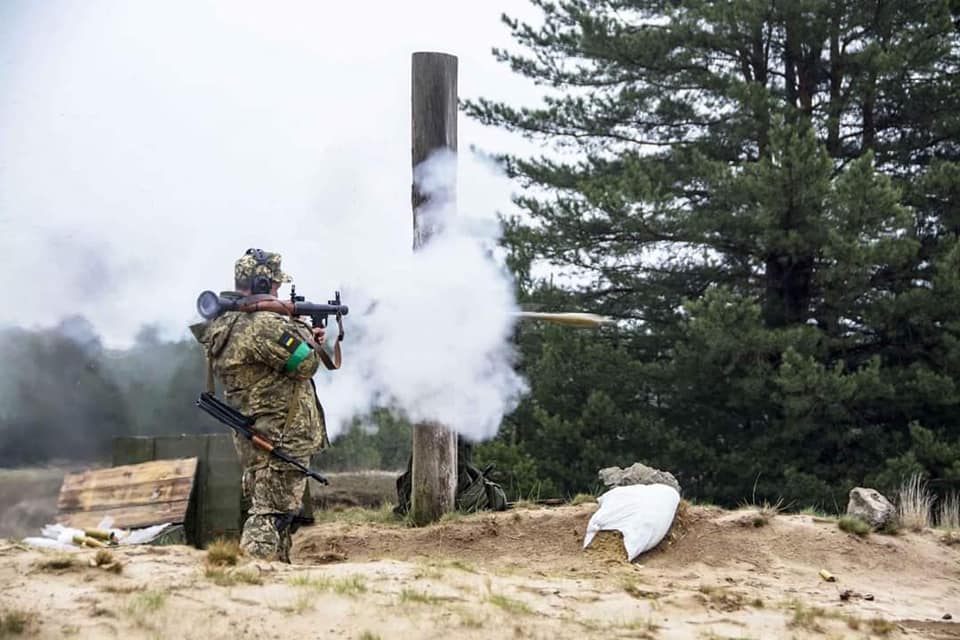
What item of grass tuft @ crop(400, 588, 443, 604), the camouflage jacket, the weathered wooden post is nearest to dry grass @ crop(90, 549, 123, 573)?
the camouflage jacket

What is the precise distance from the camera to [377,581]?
21.6 ft

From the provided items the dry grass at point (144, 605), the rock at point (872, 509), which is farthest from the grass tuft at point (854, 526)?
the dry grass at point (144, 605)

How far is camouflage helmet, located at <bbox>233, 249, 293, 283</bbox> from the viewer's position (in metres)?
8.16

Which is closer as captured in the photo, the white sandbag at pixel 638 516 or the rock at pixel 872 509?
the white sandbag at pixel 638 516

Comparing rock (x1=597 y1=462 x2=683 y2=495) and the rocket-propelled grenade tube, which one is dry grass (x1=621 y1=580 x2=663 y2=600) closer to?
rock (x1=597 y1=462 x2=683 y2=495)

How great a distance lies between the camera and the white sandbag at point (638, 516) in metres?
8.66

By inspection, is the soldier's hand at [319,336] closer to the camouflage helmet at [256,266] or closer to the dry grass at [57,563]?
the camouflage helmet at [256,266]

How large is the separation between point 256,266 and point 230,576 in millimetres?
2471

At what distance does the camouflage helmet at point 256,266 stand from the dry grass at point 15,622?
10.0 feet

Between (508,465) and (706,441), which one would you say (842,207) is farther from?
(508,465)

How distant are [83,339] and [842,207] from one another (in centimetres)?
1008

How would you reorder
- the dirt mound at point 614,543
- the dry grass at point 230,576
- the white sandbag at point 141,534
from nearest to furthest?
the dry grass at point 230,576, the dirt mound at point 614,543, the white sandbag at point 141,534

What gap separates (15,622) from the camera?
559cm

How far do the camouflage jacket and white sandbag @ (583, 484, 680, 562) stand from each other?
2.23 m
